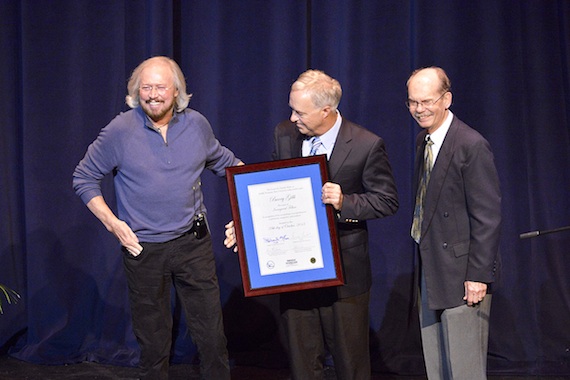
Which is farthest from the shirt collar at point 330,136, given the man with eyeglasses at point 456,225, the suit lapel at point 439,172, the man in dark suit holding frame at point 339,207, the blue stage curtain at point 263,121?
the blue stage curtain at point 263,121

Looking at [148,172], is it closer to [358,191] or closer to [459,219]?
[358,191]

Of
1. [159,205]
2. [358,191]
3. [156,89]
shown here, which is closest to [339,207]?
[358,191]

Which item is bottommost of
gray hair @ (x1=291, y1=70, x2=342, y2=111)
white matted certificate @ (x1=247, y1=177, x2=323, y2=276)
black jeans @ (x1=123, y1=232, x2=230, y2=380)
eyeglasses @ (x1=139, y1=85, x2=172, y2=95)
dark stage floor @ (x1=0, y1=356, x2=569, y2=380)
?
dark stage floor @ (x1=0, y1=356, x2=569, y2=380)

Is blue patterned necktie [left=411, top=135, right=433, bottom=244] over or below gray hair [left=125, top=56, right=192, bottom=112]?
below

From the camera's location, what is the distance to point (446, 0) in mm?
4391

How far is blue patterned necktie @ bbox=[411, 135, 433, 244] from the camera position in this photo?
2.99m

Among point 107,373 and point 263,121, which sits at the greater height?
point 263,121

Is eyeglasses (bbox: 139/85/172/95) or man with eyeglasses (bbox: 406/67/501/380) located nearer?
man with eyeglasses (bbox: 406/67/501/380)

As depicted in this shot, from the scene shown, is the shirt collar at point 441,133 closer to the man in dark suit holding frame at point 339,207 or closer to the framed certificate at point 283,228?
the man in dark suit holding frame at point 339,207

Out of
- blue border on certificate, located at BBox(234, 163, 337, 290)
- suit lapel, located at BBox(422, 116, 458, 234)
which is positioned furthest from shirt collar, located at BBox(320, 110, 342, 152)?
suit lapel, located at BBox(422, 116, 458, 234)

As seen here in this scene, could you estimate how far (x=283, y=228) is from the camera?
9.89 ft

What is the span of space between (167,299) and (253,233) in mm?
662

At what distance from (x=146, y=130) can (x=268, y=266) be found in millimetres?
810

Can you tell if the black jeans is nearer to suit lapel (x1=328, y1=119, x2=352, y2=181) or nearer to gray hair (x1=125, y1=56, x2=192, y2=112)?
gray hair (x1=125, y1=56, x2=192, y2=112)
